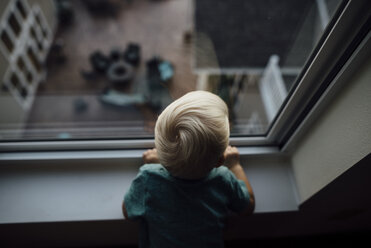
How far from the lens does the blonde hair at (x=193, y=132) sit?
0.46 metres

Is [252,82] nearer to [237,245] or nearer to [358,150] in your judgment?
[237,245]

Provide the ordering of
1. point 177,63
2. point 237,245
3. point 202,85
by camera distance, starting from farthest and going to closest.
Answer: point 177,63
point 202,85
point 237,245

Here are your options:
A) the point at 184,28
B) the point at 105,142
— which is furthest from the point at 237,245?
the point at 184,28

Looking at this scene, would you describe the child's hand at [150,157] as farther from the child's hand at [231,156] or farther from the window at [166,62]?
the child's hand at [231,156]

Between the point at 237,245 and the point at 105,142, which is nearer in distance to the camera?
the point at 105,142

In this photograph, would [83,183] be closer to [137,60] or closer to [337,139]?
[337,139]

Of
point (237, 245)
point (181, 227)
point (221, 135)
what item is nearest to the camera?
point (221, 135)

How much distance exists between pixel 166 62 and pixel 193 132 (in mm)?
1716

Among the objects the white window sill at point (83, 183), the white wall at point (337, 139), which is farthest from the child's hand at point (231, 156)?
the white wall at point (337, 139)

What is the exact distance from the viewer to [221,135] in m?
0.48

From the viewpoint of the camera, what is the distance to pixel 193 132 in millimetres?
460

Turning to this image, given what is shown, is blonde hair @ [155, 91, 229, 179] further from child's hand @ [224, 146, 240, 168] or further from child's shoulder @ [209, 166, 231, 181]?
child's hand @ [224, 146, 240, 168]

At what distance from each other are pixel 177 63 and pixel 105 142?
1444 mm

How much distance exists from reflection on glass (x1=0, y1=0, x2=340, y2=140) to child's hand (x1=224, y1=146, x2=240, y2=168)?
0.08 metres
